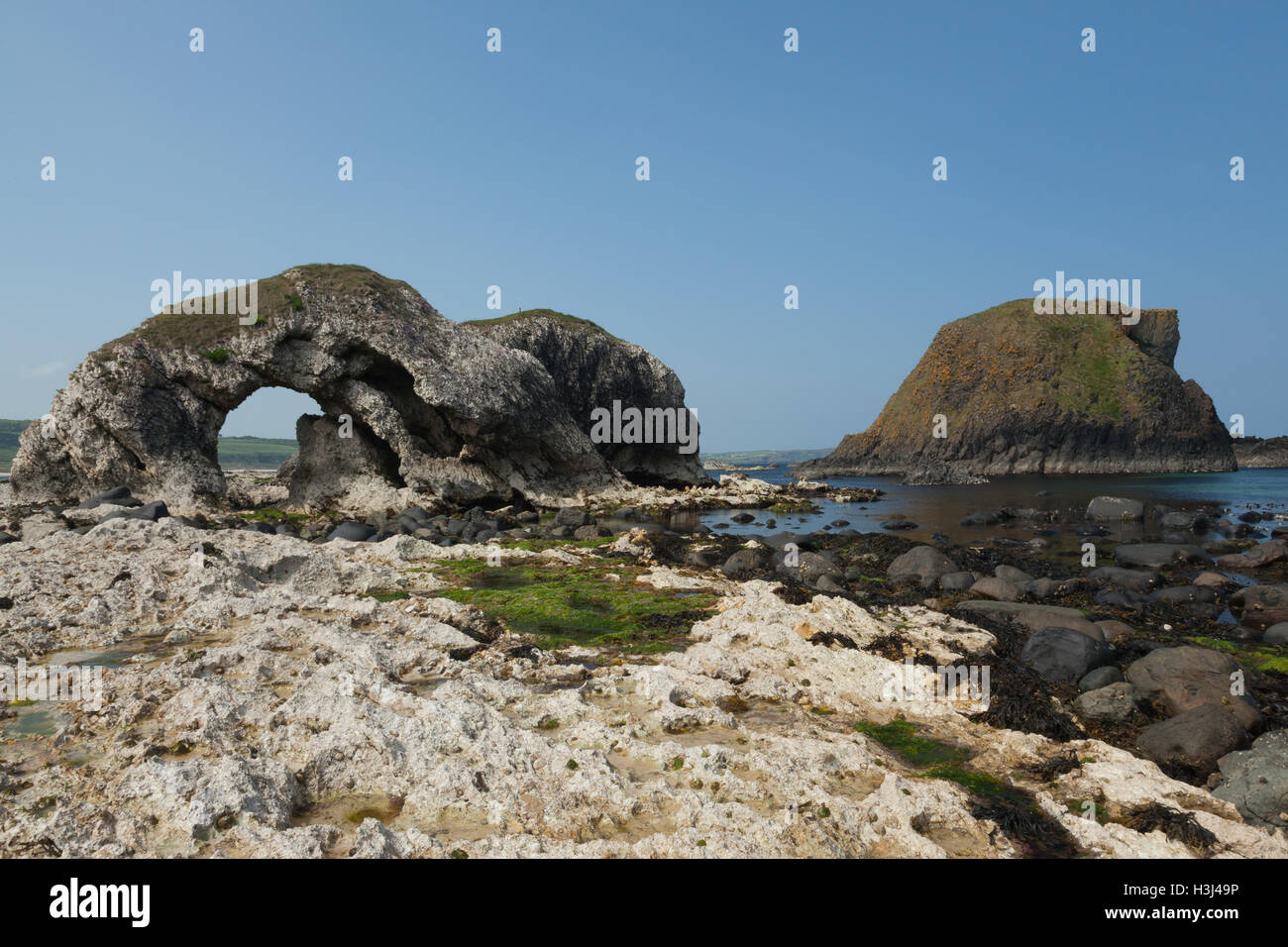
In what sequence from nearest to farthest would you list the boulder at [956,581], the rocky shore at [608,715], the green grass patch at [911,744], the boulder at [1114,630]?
1. the rocky shore at [608,715]
2. the green grass patch at [911,744]
3. the boulder at [1114,630]
4. the boulder at [956,581]

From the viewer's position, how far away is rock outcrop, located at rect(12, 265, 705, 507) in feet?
95.1

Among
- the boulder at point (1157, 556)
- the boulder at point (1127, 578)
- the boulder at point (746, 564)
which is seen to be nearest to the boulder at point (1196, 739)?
the boulder at point (746, 564)

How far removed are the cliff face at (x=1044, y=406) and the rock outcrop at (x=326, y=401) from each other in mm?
61700

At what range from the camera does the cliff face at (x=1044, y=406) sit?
91.8 metres

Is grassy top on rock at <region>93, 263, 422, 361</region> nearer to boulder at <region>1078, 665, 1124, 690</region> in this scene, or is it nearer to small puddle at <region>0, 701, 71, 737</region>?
small puddle at <region>0, 701, 71, 737</region>

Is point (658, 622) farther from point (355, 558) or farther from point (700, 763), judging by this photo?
point (355, 558)

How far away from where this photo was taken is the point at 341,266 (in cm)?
3506

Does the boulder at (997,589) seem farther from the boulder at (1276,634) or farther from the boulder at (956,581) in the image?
the boulder at (1276,634)

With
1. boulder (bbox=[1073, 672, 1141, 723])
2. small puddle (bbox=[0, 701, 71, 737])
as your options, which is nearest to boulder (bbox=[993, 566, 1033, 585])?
boulder (bbox=[1073, 672, 1141, 723])

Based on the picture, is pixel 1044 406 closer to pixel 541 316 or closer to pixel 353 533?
pixel 541 316

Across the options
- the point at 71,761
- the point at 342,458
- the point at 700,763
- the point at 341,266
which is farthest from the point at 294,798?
the point at 341,266

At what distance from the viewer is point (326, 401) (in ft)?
109

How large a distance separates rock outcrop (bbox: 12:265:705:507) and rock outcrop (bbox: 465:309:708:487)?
10.9m
